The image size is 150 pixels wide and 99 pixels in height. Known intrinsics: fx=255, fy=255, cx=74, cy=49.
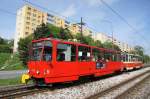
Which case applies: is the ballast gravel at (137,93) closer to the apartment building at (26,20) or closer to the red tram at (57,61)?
the red tram at (57,61)

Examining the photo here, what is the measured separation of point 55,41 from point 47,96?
3.52 metres

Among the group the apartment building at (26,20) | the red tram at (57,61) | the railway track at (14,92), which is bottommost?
the railway track at (14,92)

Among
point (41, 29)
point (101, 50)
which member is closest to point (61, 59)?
→ point (101, 50)

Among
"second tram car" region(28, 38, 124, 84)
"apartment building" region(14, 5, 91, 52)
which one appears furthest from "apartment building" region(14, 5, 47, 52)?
"second tram car" region(28, 38, 124, 84)

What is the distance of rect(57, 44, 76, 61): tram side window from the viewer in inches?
569

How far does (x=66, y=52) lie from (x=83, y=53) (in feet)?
8.21

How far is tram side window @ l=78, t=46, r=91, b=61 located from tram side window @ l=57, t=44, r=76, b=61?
0.85m

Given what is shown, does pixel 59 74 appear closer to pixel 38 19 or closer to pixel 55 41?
pixel 55 41

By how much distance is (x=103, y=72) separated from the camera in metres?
21.7

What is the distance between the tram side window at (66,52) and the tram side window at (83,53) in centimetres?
85

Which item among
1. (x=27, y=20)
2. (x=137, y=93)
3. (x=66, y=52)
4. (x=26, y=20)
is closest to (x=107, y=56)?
(x=66, y=52)

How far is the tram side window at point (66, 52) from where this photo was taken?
1445cm

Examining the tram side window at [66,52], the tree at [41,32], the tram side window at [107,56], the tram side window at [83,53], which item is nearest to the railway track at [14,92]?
the tram side window at [66,52]

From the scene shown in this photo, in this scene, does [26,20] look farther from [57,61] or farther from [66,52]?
[57,61]
